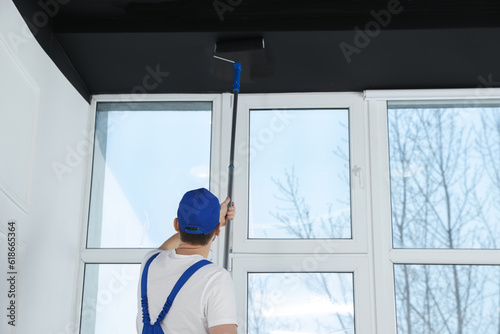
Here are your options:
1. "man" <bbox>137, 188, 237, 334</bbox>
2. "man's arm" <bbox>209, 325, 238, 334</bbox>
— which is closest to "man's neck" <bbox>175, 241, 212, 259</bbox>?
"man" <bbox>137, 188, 237, 334</bbox>

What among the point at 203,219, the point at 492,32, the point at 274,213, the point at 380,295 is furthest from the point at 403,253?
the point at 203,219

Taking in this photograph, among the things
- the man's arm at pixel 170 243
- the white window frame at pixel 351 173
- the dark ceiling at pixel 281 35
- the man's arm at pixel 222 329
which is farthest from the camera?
the white window frame at pixel 351 173

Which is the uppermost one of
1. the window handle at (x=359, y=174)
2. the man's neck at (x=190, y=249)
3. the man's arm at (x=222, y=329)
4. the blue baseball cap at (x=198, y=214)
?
the window handle at (x=359, y=174)

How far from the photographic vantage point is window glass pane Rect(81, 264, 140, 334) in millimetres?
2504

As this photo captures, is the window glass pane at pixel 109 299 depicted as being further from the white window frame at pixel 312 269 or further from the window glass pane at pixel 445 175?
the window glass pane at pixel 445 175

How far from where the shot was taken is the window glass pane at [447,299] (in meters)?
2.40

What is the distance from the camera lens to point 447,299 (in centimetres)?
244

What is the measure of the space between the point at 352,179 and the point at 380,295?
1.57 ft

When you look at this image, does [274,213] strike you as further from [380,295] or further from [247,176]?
[380,295]

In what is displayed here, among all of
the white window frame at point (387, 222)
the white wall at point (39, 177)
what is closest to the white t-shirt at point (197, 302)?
the white wall at point (39, 177)

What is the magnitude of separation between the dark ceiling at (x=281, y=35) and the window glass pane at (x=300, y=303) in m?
0.83

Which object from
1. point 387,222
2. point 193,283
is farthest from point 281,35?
point 193,283

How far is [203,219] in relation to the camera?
61.8 inches

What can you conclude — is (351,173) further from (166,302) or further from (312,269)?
(166,302)
